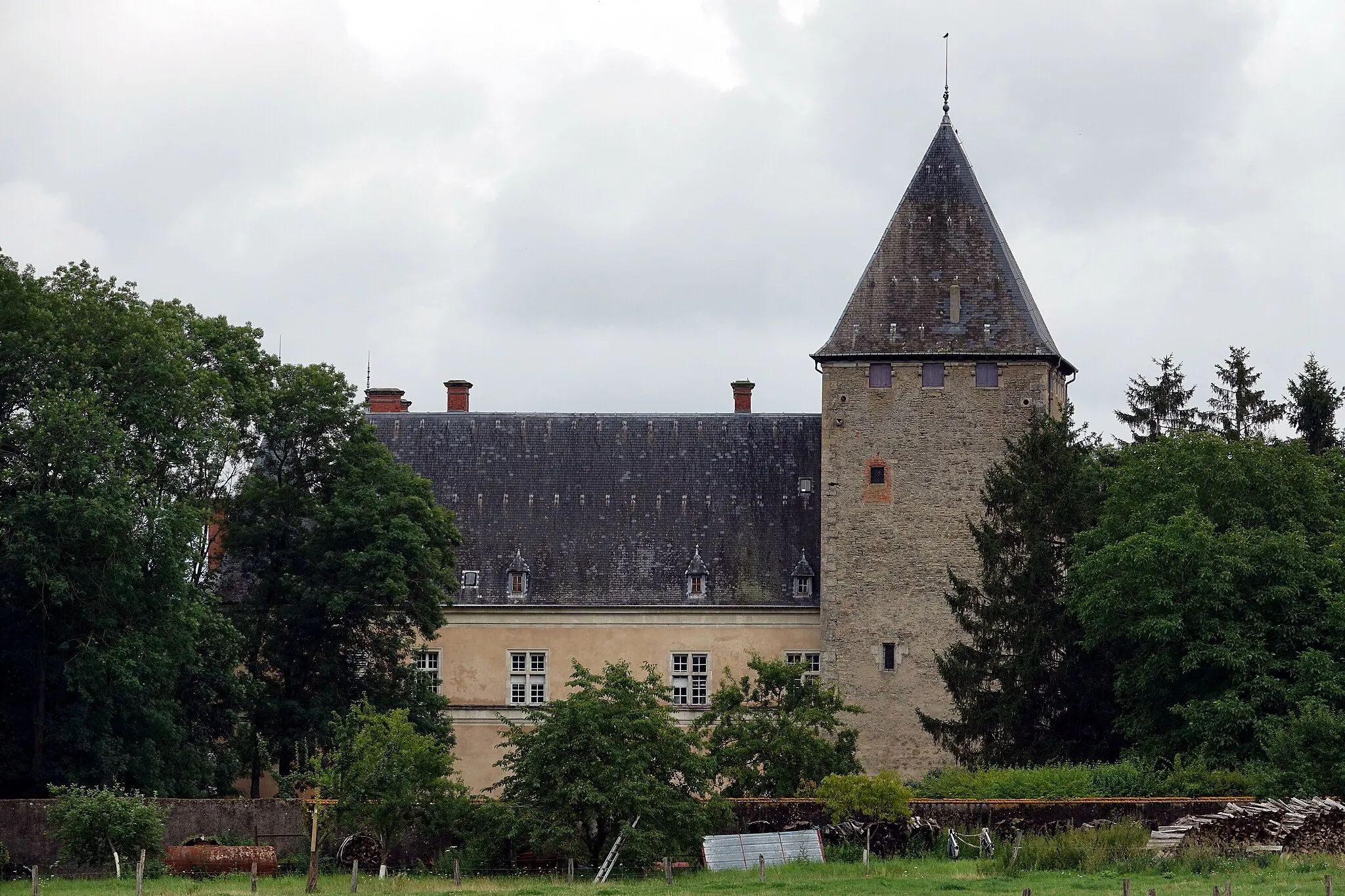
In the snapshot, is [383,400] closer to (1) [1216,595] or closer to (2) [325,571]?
(2) [325,571]

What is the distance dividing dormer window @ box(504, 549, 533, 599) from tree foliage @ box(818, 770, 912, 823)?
20233 millimetres

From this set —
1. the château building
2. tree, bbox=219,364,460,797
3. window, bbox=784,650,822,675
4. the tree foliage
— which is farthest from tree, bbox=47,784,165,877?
window, bbox=784,650,822,675

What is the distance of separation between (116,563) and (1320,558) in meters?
24.2

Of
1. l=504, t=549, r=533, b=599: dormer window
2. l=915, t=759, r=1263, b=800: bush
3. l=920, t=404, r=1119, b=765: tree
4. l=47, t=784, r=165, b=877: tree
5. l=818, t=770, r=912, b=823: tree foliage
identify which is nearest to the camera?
l=47, t=784, r=165, b=877: tree

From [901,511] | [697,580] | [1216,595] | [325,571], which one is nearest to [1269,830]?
[1216,595]

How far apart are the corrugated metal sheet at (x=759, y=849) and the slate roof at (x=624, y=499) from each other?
60.8 ft

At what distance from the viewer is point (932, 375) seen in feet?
186

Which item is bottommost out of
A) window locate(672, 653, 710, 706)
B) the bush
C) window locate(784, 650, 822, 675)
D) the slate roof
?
the bush

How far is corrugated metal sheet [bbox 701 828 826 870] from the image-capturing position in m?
39.6

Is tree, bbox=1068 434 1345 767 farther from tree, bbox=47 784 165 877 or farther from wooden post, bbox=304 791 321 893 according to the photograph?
tree, bbox=47 784 165 877

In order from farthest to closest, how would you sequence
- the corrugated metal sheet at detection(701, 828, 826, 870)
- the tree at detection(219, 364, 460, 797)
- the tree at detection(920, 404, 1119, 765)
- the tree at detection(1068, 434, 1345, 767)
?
the tree at detection(219, 364, 460, 797) → the tree at detection(920, 404, 1119, 765) → the tree at detection(1068, 434, 1345, 767) → the corrugated metal sheet at detection(701, 828, 826, 870)

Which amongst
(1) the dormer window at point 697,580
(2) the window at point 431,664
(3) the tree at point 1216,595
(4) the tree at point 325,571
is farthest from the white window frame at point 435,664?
(3) the tree at point 1216,595

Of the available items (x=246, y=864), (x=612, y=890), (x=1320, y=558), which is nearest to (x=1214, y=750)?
(x=1320, y=558)

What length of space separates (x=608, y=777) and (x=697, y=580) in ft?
66.7
